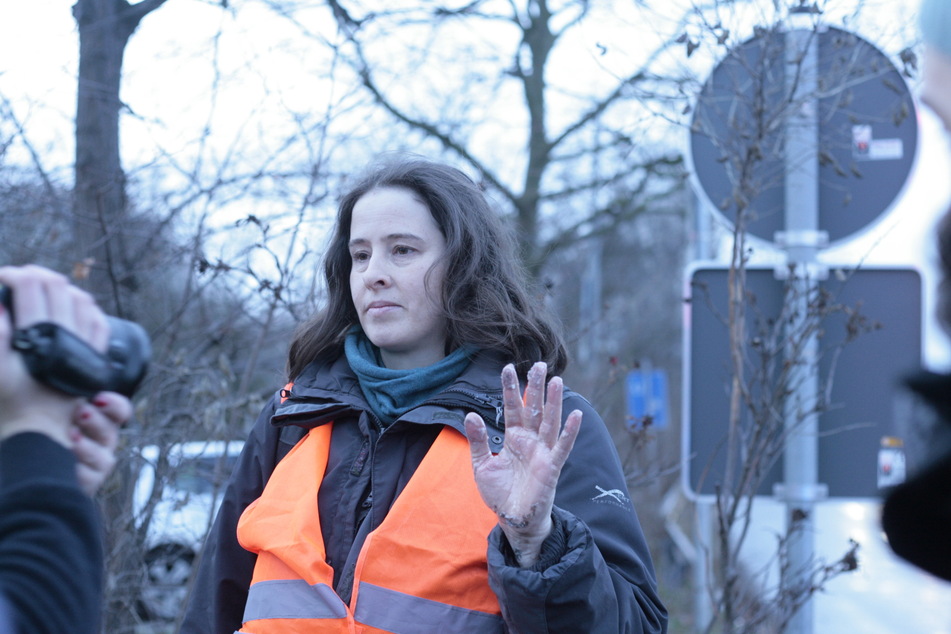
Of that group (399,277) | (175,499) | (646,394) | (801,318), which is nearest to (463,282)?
(399,277)

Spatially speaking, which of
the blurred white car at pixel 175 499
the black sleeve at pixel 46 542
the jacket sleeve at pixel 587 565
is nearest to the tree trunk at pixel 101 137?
the blurred white car at pixel 175 499

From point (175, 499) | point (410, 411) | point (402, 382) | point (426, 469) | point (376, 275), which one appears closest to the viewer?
point (426, 469)

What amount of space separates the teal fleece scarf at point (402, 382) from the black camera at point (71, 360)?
3.35 ft

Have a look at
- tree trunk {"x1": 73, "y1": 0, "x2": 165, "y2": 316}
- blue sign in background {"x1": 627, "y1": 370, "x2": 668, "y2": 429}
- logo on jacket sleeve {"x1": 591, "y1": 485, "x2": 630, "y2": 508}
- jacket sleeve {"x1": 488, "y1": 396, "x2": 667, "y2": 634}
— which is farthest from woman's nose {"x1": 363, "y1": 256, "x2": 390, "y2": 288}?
blue sign in background {"x1": 627, "y1": 370, "x2": 668, "y2": 429}

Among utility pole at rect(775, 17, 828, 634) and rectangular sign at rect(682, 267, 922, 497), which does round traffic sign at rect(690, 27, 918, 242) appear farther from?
rectangular sign at rect(682, 267, 922, 497)

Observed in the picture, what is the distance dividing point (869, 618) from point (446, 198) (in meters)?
5.46

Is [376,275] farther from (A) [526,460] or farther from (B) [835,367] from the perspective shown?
(B) [835,367]

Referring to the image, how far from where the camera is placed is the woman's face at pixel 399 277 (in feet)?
8.32

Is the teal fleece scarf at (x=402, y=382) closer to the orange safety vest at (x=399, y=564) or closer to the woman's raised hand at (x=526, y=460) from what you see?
the orange safety vest at (x=399, y=564)

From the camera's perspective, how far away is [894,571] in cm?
718

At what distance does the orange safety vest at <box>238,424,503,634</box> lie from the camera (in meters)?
2.04

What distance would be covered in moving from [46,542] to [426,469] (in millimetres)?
1040

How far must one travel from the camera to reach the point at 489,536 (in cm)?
203

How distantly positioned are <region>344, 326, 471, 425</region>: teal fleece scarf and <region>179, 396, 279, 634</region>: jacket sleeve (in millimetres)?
288
